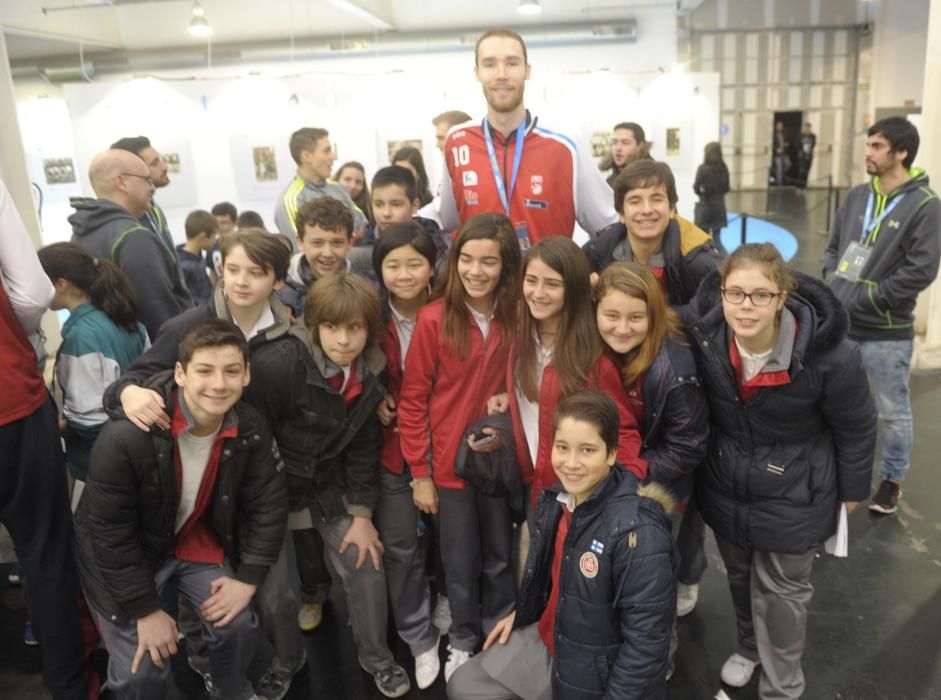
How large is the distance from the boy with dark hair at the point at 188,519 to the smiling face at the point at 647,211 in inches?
61.0

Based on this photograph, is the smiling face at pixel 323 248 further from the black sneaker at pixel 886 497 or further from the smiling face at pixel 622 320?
the black sneaker at pixel 886 497

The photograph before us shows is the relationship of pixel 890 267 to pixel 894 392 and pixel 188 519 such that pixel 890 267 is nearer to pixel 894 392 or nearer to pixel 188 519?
pixel 894 392

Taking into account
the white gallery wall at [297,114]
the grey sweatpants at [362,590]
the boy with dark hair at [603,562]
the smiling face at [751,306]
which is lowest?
the grey sweatpants at [362,590]

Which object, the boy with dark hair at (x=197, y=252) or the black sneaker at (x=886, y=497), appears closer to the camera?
the black sneaker at (x=886, y=497)

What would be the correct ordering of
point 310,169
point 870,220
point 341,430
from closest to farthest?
point 341,430, point 870,220, point 310,169

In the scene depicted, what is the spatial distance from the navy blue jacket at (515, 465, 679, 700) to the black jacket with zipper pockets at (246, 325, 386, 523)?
0.85 m

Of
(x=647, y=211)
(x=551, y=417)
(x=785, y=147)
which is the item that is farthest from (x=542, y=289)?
(x=785, y=147)

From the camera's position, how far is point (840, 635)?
3006mm

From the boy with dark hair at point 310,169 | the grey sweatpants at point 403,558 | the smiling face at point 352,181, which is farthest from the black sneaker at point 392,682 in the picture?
the smiling face at point 352,181

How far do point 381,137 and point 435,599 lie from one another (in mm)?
7623

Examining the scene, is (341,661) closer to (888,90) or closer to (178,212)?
(178,212)

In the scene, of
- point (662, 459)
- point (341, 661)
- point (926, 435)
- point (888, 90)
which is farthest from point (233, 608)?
point (888, 90)

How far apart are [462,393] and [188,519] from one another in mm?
1090

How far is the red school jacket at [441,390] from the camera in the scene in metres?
2.64
